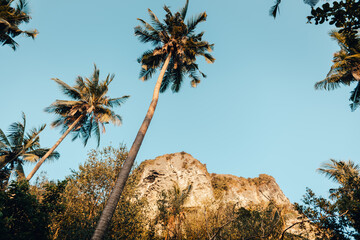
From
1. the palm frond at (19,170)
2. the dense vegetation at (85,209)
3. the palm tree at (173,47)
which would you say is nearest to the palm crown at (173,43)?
the palm tree at (173,47)

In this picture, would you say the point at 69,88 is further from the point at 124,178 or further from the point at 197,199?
the point at 197,199

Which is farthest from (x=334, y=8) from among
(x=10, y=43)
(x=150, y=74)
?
(x=10, y=43)

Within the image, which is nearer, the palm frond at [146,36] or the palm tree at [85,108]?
the palm frond at [146,36]

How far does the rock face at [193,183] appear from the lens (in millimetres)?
39062

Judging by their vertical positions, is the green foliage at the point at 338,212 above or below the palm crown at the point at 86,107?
below

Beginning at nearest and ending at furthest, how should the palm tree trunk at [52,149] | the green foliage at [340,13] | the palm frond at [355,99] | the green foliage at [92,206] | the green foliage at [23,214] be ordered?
the green foliage at [340,13] < the green foliage at [23,214] < the green foliage at [92,206] < the palm tree trunk at [52,149] < the palm frond at [355,99]

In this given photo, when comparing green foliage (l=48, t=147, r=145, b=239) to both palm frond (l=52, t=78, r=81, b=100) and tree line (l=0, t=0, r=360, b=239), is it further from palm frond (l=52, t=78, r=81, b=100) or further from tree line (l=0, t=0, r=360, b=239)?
palm frond (l=52, t=78, r=81, b=100)

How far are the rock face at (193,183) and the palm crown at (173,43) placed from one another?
89.5 feet

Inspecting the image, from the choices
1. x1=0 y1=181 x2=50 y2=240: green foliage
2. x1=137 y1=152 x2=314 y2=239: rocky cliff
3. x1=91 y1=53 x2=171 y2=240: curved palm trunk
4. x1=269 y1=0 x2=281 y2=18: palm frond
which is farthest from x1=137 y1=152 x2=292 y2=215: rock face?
x1=269 y1=0 x2=281 y2=18: palm frond

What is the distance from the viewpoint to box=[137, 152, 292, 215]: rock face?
39.1 m

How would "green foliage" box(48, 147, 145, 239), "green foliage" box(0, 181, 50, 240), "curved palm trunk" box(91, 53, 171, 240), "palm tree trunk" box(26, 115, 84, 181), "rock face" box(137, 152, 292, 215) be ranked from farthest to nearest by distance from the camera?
1. "rock face" box(137, 152, 292, 215)
2. "palm tree trunk" box(26, 115, 84, 181)
3. "green foliage" box(48, 147, 145, 239)
4. "green foliage" box(0, 181, 50, 240)
5. "curved palm trunk" box(91, 53, 171, 240)

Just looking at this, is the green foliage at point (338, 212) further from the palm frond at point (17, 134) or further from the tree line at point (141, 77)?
the palm frond at point (17, 134)

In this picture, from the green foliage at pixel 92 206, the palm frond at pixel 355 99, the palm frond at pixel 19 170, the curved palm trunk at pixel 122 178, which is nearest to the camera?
the curved palm trunk at pixel 122 178

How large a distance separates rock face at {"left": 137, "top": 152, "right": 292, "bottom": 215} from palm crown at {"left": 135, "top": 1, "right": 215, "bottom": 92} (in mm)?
27265
